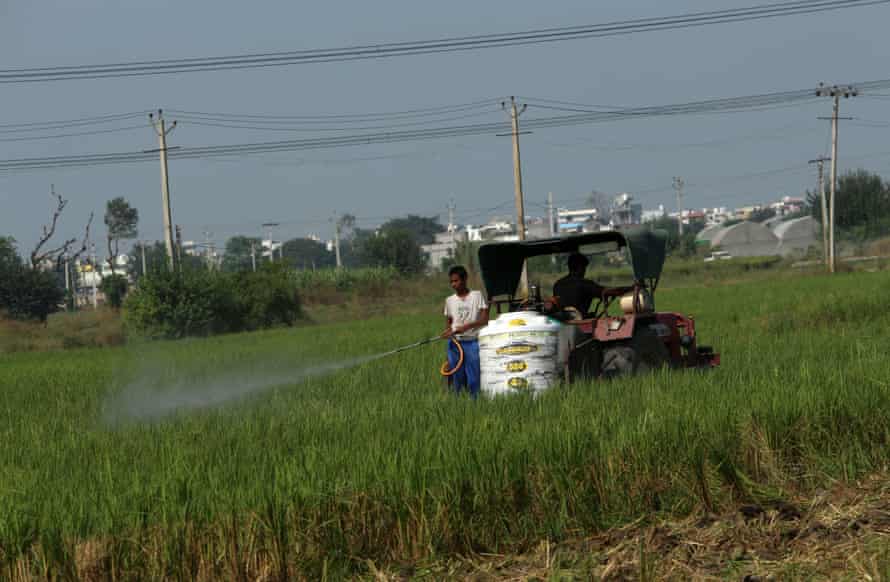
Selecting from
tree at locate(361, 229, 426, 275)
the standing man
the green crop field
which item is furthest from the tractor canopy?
tree at locate(361, 229, 426, 275)

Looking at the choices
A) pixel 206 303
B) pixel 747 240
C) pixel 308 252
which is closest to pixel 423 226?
pixel 308 252

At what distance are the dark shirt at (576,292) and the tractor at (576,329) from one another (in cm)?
14

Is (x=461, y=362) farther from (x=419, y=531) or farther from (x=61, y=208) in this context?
(x=61, y=208)

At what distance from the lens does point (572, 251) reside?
1330 cm

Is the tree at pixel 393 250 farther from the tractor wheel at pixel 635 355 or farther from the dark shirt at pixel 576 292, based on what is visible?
the tractor wheel at pixel 635 355

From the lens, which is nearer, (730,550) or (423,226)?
(730,550)

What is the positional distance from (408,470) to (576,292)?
18.4ft

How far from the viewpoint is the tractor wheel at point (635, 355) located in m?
11.8

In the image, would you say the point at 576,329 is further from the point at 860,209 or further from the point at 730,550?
the point at 860,209

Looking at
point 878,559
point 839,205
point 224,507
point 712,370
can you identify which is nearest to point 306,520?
point 224,507

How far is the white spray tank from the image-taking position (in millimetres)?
10992

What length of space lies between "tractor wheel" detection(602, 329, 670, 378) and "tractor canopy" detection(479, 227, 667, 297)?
64cm

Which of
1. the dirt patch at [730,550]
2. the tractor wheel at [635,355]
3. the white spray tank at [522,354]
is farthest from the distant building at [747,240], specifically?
the dirt patch at [730,550]

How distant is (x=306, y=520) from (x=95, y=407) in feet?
31.7
